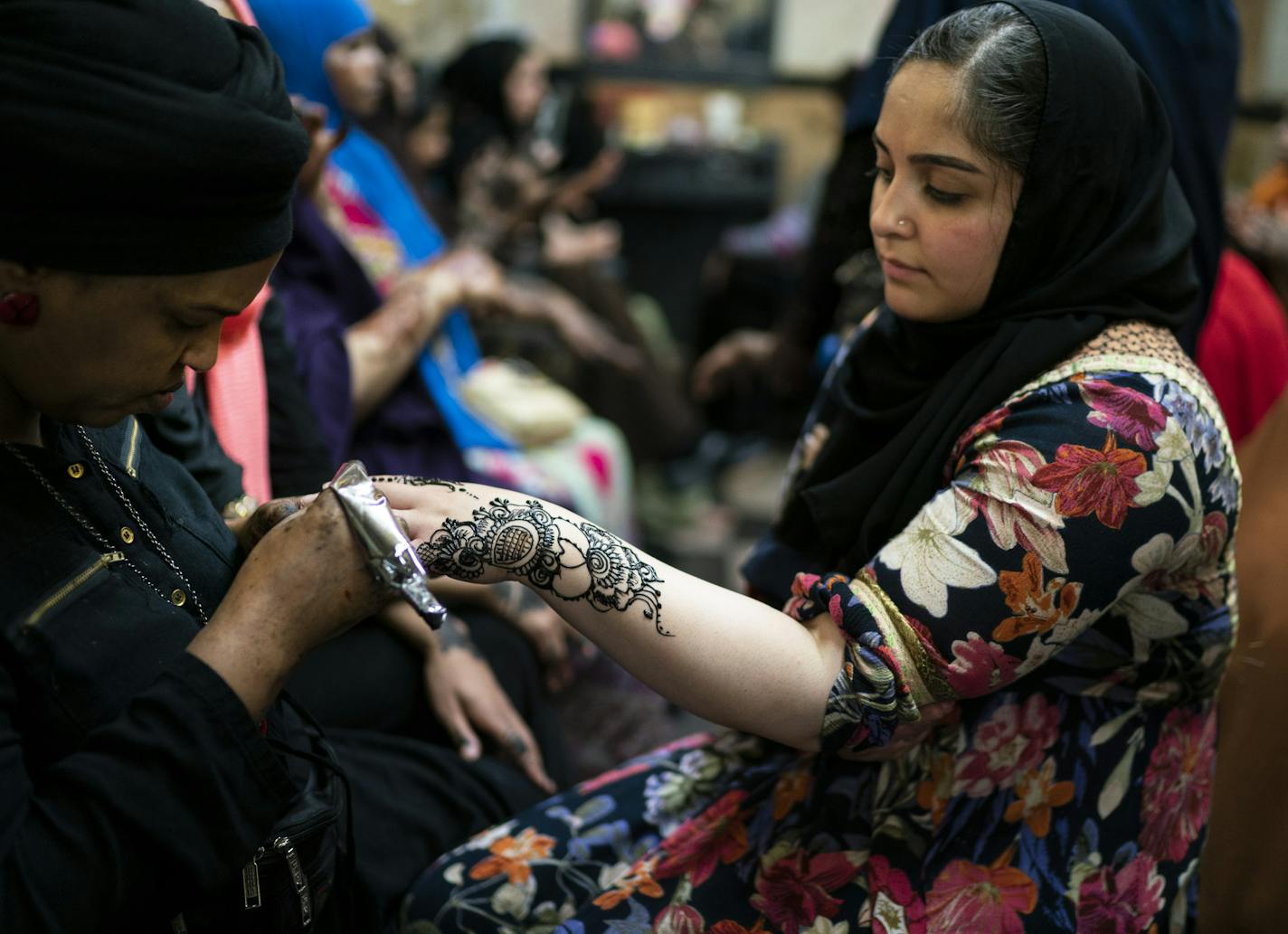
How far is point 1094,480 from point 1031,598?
124 millimetres

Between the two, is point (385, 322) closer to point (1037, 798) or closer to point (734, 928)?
point (734, 928)

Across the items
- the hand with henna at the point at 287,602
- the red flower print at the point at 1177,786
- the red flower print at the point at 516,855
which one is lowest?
the red flower print at the point at 516,855

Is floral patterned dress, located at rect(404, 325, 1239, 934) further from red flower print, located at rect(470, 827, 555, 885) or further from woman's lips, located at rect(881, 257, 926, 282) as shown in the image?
woman's lips, located at rect(881, 257, 926, 282)

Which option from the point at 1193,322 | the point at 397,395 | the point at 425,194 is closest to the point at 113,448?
the point at 397,395

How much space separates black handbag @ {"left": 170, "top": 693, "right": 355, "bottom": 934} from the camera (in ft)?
3.31

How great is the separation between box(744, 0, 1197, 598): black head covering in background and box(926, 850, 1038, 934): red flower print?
13.3 inches

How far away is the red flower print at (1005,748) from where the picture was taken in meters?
1.18

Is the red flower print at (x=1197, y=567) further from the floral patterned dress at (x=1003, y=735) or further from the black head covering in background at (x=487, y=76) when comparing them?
the black head covering in background at (x=487, y=76)

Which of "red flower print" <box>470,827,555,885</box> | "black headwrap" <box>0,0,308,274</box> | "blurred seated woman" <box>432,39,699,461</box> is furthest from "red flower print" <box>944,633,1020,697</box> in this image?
"blurred seated woman" <box>432,39,699,461</box>

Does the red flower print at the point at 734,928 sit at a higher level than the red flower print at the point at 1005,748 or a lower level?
lower

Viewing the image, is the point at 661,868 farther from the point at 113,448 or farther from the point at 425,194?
the point at 425,194

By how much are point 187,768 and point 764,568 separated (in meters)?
0.71

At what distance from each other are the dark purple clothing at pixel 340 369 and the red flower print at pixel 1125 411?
126 cm

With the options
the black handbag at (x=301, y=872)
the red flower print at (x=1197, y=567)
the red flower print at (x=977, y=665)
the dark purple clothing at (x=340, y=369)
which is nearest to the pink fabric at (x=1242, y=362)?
the red flower print at (x=1197, y=567)
